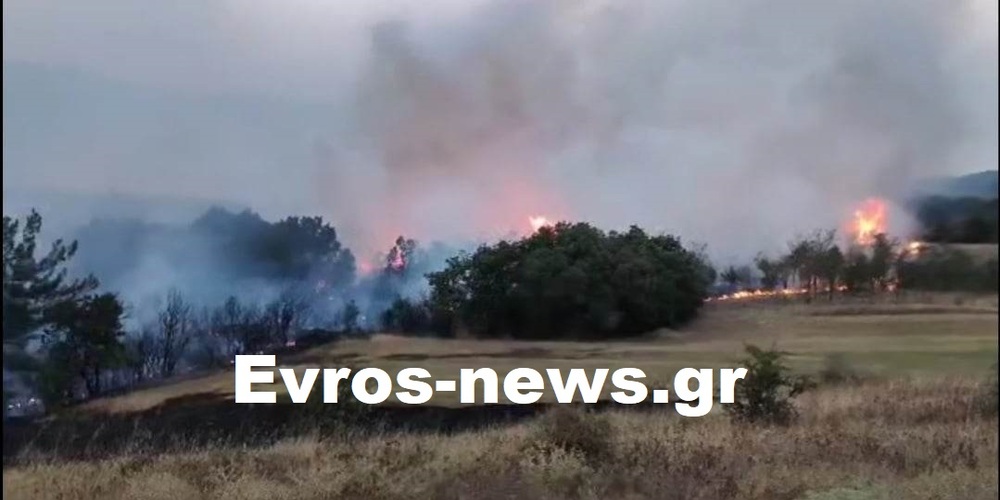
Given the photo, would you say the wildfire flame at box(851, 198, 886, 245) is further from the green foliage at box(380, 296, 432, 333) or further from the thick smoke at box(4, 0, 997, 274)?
the green foliage at box(380, 296, 432, 333)

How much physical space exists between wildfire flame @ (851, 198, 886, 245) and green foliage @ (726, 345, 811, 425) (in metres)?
0.58

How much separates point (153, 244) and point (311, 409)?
35.5 inches

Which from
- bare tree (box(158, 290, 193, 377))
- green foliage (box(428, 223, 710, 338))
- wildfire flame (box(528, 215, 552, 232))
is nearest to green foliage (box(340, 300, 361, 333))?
green foliage (box(428, 223, 710, 338))

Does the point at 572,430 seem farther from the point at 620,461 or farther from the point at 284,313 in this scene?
the point at 284,313

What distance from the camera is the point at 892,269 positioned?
14.9 feet

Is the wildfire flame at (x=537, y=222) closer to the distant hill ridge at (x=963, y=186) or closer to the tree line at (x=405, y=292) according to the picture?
the tree line at (x=405, y=292)

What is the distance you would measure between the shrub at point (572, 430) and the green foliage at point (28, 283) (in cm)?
186

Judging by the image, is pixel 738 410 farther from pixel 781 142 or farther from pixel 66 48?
pixel 66 48

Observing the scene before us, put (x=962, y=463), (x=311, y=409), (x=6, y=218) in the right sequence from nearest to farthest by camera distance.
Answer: (x=6, y=218) < (x=311, y=409) < (x=962, y=463)

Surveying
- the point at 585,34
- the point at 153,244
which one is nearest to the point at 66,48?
the point at 153,244

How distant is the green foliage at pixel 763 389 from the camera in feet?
14.9

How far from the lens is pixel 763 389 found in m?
4.55

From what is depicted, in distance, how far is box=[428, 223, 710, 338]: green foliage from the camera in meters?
4.43

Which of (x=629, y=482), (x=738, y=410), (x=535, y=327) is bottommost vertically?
(x=629, y=482)
